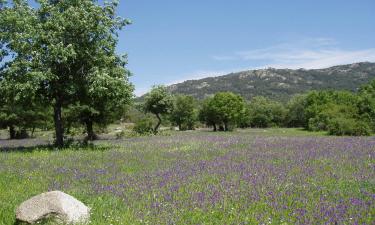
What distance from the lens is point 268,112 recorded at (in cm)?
13300

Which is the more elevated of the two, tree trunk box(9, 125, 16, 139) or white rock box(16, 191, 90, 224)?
tree trunk box(9, 125, 16, 139)

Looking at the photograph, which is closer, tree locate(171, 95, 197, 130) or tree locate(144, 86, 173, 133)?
tree locate(144, 86, 173, 133)

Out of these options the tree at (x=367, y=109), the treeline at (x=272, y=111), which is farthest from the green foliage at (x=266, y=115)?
the tree at (x=367, y=109)

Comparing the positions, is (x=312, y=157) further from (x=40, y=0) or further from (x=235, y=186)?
(x=40, y=0)

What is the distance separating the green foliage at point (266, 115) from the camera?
131 meters

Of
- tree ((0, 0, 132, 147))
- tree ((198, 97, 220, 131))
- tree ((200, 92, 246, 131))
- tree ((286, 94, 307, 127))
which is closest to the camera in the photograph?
tree ((0, 0, 132, 147))

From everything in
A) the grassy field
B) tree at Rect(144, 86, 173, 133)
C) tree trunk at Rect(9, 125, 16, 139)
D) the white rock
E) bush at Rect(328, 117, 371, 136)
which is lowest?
bush at Rect(328, 117, 371, 136)

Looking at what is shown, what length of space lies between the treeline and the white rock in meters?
42.2

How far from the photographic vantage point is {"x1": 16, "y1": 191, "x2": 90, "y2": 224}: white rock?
8508 millimetres

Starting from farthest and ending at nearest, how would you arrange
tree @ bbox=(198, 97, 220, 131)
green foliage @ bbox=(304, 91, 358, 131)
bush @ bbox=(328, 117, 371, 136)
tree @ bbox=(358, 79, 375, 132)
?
tree @ bbox=(198, 97, 220, 131) < green foliage @ bbox=(304, 91, 358, 131) < tree @ bbox=(358, 79, 375, 132) < bush @ bbox=(328, 117, 371, 136)

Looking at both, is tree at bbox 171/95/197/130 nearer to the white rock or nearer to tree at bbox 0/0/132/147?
tree at bbox 0/0/132/147

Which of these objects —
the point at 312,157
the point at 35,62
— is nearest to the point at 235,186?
the point at 312,157

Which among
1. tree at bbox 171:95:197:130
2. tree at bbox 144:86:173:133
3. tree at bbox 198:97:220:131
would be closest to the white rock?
tree at bbox 144:86:173:133

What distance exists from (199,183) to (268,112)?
122993mm
